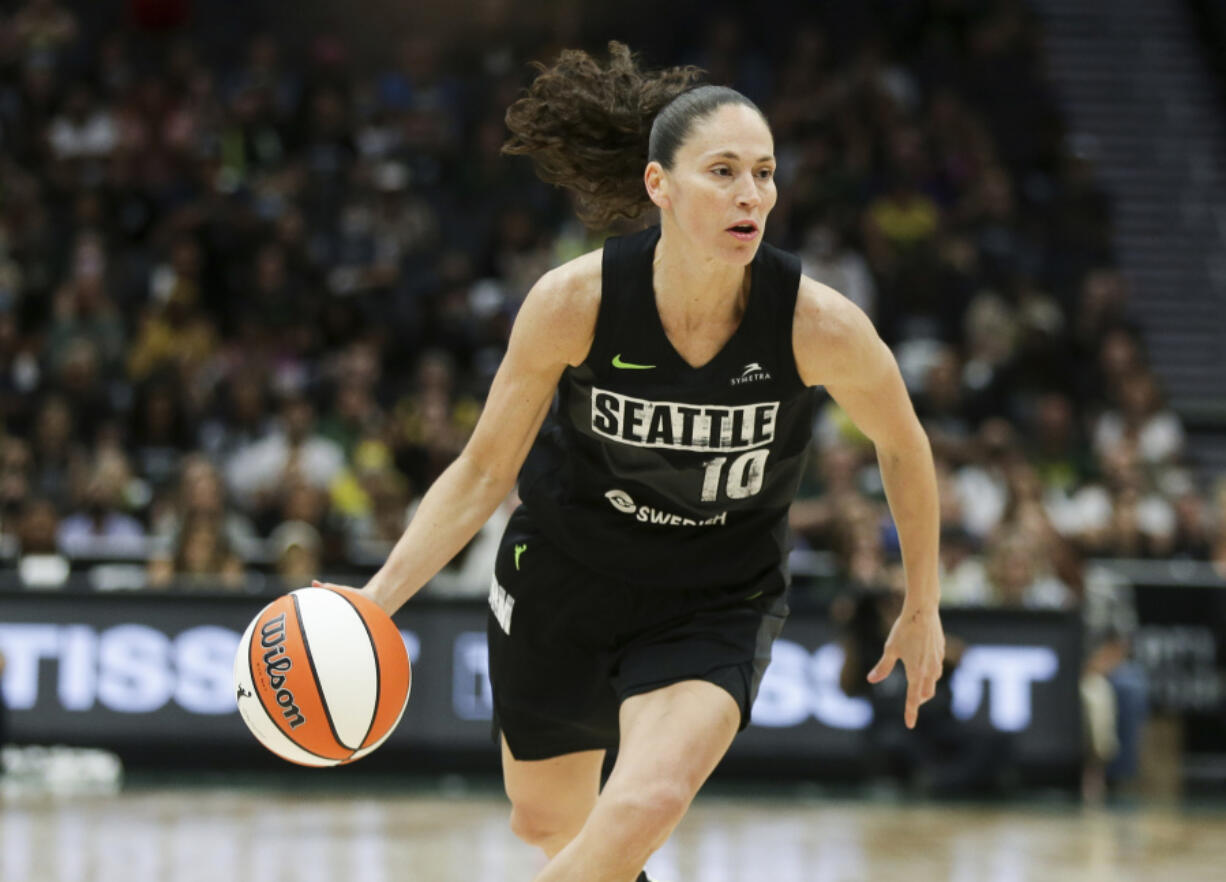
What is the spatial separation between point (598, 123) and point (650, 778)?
4.88ft

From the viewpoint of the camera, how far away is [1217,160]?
16.3 metres

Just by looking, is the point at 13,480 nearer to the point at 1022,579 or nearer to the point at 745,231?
the point at 1022,579

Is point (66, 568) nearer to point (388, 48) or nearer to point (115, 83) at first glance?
point (115, 83)

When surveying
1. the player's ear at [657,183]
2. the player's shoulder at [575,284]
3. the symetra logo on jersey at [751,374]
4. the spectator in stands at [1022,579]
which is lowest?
the spectator in stands at [1022,579]

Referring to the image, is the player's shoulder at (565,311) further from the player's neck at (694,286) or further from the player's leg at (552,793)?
the player's leg at (552,793)

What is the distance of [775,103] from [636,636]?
11.4 m

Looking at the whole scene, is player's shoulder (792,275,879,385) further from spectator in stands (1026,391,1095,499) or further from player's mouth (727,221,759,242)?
spectator in stands (1026,391,1095,499)

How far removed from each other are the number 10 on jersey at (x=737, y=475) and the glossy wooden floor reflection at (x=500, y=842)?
2.93 metres

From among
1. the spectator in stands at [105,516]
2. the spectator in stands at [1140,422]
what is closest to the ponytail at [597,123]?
Result: the spectator in stands at [105,516]

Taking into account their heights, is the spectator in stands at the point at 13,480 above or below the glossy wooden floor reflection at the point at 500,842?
above

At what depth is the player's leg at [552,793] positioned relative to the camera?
4.12 m

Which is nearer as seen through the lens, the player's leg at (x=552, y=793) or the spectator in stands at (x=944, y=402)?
the player's leg at (x=552, y=793)

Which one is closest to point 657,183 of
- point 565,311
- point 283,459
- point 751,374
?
point 565,311

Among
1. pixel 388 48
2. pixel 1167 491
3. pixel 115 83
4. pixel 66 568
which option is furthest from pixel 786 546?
pixel 388 48
